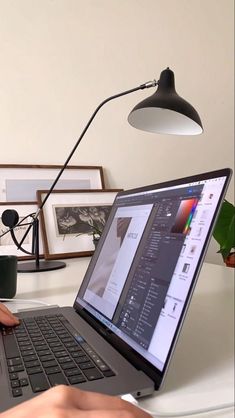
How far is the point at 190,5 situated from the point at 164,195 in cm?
151

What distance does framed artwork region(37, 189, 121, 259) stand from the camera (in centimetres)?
127

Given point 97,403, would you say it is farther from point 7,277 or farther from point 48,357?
point 7,277

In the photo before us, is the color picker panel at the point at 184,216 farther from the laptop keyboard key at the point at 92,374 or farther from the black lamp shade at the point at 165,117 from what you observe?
the black lamp shade at the point at 165,117

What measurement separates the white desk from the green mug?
0.15 feet

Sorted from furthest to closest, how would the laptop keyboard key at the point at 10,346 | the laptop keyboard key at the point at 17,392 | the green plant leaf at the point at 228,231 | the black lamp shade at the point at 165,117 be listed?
1. the black lamp shade at the point at 165,117
2. the green plant leaf at the point at 228,231
3. the laptop keyboard key at the point at 10,346
4. the laptop keyboard key at the point at 17,392

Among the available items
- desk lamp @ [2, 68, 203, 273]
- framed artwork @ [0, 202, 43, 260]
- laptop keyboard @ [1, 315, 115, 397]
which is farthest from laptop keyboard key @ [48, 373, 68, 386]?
framed artwork @ [0, 202, 43, 260]

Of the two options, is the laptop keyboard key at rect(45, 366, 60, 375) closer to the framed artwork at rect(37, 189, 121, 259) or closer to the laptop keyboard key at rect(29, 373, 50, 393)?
the laptop keyboard key at rect(29, 373, 50, 393)

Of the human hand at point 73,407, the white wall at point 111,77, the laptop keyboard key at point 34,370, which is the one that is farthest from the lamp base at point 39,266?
the human hand at point 73,407

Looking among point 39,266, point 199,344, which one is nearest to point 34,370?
point 199,344

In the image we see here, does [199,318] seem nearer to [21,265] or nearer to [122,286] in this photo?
[122,286]

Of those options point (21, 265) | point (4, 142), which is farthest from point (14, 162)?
point (21, 265)

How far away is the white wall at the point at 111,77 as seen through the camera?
1.36 m

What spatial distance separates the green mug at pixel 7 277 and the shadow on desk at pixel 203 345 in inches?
15.5

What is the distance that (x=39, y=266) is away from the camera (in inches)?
44.1
